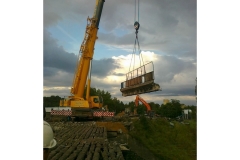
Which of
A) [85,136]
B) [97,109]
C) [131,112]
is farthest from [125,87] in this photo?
[85,136]

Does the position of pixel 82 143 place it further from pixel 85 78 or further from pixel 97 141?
pixel 85 78

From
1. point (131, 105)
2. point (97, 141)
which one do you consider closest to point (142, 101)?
point (131, 105)

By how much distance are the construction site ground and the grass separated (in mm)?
80

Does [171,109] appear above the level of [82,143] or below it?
above

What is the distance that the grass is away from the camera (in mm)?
2729

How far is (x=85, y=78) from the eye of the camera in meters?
2.85

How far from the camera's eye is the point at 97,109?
2.96 m

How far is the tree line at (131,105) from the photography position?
101 inches

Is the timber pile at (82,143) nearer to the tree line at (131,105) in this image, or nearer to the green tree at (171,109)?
the tree line at (131,105)

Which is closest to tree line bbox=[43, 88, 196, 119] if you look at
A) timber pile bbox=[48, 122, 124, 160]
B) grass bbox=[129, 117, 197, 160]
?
grass bbox=[129, 117, 197, 160]

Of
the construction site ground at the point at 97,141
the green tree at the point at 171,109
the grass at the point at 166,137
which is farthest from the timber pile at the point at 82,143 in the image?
the green tree at the point at 171,109

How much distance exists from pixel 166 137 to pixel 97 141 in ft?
2.29
